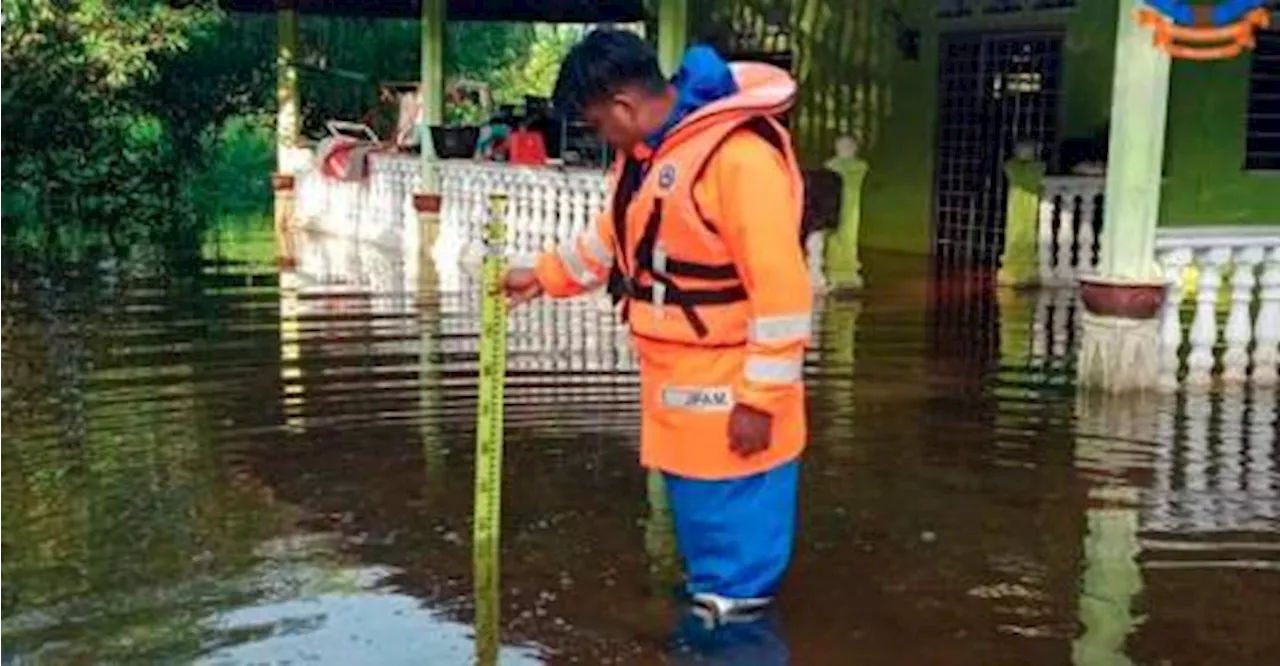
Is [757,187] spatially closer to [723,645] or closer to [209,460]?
[723,645]

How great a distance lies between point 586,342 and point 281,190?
37.6 feet

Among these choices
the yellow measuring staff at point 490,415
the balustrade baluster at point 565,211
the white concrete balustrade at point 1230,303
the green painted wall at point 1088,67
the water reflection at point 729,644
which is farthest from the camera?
the balustrade baluster at point 565,211

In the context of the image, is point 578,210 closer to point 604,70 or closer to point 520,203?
point 520,203

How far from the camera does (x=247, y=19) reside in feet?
84.9

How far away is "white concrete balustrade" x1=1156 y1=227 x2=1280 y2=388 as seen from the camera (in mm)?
7879

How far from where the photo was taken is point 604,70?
153 inches

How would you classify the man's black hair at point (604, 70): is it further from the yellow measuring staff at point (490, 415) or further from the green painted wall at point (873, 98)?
the green painted wall at point (873, 98)

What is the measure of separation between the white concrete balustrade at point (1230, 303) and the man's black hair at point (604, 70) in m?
4.58

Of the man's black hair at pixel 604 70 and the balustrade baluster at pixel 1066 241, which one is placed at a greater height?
the man's black hair at pixel 604 70

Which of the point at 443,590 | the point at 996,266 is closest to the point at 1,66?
the point at 996,266

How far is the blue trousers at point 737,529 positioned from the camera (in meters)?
4.07

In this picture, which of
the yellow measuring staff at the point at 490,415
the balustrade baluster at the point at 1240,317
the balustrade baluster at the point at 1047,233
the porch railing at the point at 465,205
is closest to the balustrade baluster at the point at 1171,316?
the balustrade baluster at the point at 1240,317

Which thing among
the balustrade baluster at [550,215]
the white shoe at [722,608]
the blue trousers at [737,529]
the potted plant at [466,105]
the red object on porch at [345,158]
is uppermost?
the potted plant at [466,105]

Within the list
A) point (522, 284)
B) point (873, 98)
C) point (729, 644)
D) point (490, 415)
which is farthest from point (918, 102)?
point (729, 644)
